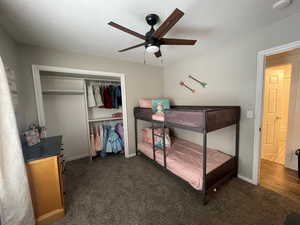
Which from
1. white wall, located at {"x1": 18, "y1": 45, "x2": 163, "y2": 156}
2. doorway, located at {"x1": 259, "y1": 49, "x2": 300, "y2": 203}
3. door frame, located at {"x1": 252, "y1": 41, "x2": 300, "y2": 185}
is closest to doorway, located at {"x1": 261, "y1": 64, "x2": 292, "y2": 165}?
doorway, located at {"x1": 259, "y1": 49, "x2": 300, "y2": 203}

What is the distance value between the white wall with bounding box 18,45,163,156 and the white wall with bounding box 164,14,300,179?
3.38 feet

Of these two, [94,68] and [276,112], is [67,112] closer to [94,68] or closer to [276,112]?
[94,68]

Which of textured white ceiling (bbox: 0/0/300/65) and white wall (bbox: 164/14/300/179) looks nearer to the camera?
textured white ceiling (bbox: 0/0/300/65)

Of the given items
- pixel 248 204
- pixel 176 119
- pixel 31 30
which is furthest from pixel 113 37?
pixel 248 204

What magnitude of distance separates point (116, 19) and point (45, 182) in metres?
2.03

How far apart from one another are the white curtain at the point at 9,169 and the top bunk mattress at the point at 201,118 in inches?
69.3

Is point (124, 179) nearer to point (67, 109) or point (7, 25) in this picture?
point (67, 109)

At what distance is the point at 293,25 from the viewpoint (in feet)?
4.94

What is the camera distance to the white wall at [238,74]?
65.4 inches

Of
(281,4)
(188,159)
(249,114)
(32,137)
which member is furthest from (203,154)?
(32,137)

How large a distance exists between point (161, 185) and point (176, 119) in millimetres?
1096

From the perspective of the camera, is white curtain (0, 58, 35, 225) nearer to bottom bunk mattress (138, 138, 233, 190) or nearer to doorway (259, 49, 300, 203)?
bottom bunk mattress (138, 138, 233, 190)

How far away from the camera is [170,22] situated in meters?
1.15

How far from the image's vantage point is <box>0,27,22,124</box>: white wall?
1.52 meters
